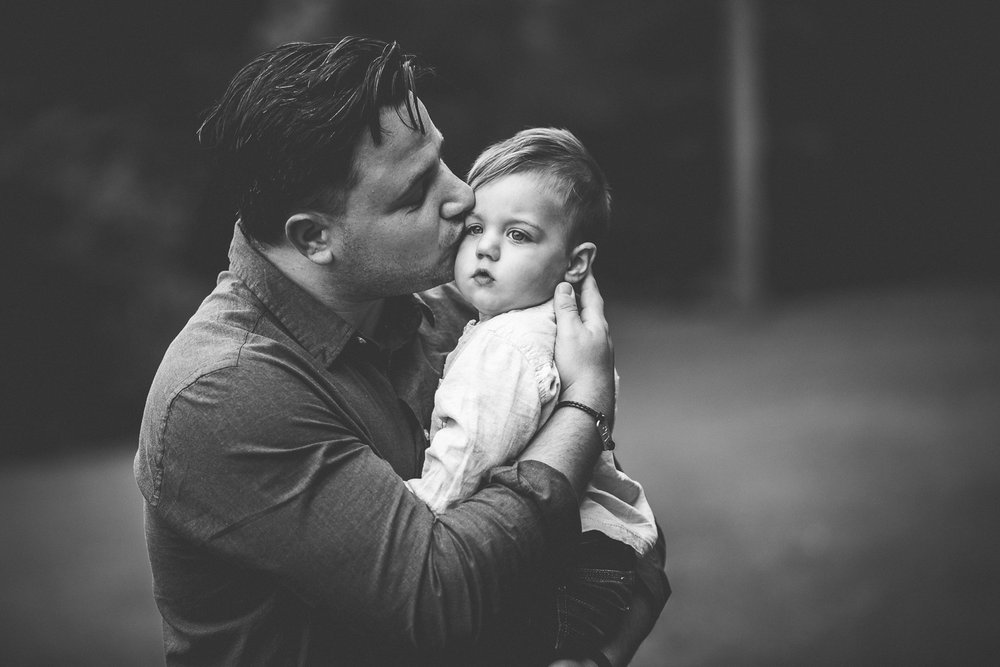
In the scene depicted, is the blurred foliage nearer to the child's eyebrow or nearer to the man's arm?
the child's eyebrow

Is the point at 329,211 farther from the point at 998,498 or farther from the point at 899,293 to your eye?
the point at 899,293

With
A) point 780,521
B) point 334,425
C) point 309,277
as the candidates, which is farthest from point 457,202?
point 780,521

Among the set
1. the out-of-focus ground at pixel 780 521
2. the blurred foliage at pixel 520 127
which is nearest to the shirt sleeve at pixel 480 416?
the blurred foliage at pixel 520 127

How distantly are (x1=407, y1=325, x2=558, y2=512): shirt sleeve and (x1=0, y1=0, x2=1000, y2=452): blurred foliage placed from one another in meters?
0.77

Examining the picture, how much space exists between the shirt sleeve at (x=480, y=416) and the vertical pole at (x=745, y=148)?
14.6 metres

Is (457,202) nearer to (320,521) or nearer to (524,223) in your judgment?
(524,223)

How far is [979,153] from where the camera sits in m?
19.1

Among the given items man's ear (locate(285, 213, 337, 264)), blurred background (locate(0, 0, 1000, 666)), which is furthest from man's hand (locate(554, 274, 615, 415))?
blurred background (locate(0, 0, 1000, 666))

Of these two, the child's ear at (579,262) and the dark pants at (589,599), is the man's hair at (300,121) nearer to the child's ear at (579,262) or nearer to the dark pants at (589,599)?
the child's ear at (579,262)

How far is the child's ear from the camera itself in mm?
2438

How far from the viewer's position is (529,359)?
2.15 m

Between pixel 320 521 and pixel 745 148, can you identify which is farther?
pixel 745 148

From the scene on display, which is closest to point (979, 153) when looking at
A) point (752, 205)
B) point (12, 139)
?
point (752, 205)

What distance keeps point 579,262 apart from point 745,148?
569 inches
